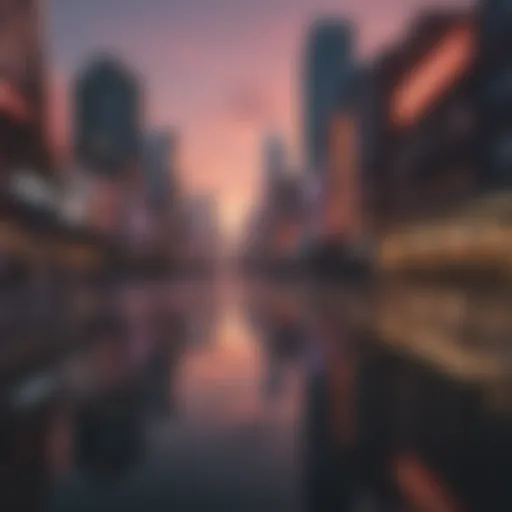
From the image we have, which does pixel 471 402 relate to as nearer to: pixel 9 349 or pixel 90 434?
pixel 90 434

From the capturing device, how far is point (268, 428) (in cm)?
809

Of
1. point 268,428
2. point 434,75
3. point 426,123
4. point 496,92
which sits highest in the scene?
point 434,75

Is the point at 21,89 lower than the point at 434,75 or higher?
higher

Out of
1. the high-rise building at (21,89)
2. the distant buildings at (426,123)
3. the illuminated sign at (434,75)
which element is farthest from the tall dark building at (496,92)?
the high-rise building at (21,89)

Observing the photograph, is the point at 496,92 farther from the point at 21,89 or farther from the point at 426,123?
the point at 21,89

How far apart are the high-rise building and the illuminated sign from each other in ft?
142

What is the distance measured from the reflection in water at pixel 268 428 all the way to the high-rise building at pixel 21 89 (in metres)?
62.3

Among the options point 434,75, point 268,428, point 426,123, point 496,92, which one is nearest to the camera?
point 268,428

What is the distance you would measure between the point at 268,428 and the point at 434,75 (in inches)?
2699

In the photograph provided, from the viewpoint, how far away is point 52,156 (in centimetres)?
9612

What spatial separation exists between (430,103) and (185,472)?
231 feet

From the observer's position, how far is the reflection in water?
5559 millimetres

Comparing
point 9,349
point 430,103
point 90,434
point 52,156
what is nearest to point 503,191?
point 430,103

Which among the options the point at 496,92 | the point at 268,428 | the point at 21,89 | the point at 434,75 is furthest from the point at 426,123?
the point at 268,428
